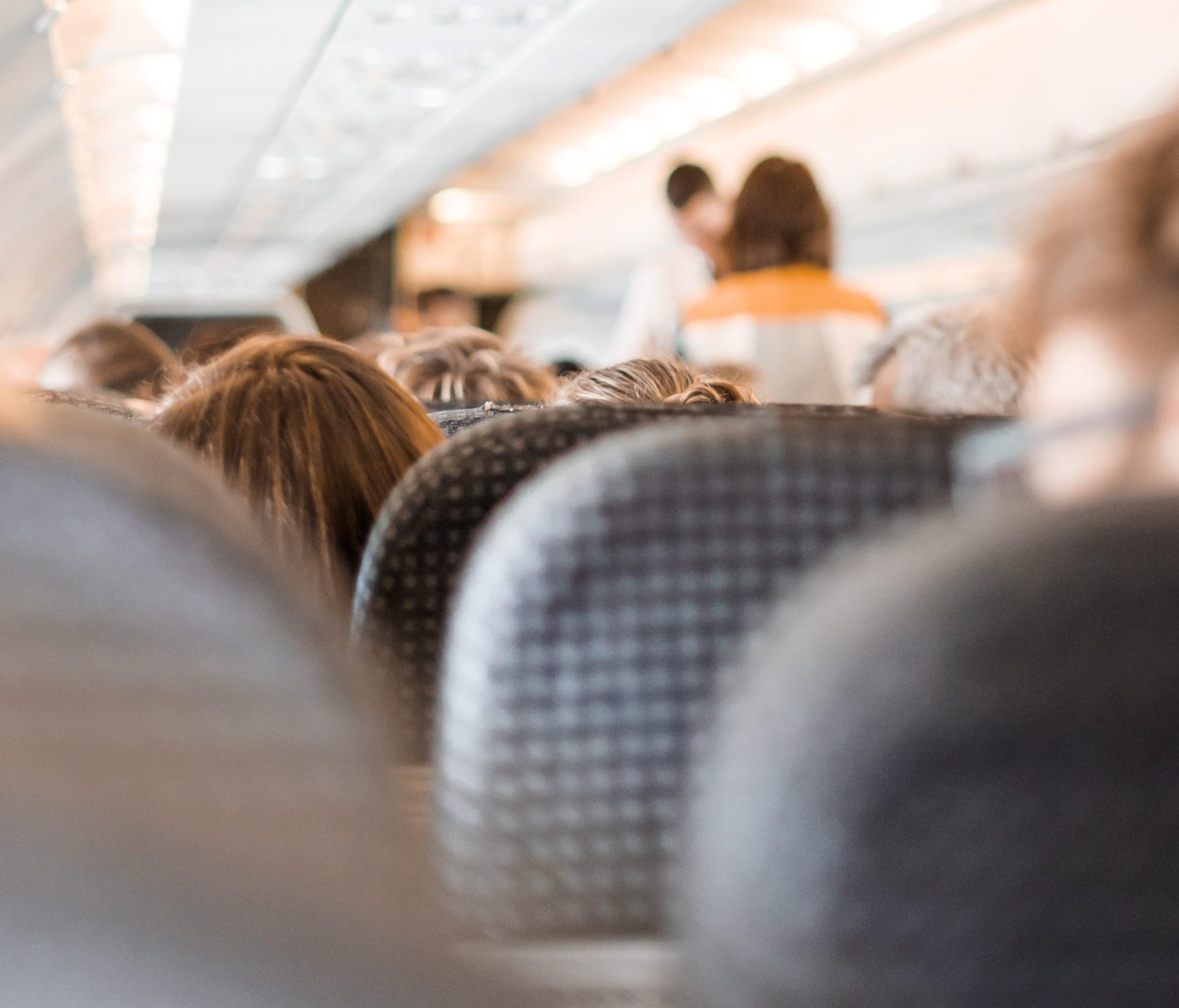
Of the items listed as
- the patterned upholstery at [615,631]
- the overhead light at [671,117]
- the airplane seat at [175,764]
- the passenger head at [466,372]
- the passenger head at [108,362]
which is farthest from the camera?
the overhead light at [671,117]

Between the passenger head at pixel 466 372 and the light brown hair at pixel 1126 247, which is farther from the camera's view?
the passenger head at pixel 466 372

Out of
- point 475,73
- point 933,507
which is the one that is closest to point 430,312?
point 475,73

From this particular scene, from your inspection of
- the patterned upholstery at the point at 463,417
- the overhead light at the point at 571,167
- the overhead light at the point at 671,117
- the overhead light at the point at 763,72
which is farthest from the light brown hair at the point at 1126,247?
the overhead light at the point at 571,167

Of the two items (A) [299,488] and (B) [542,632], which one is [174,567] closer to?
(B) [542,632]

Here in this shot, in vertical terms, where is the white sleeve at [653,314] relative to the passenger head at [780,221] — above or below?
below

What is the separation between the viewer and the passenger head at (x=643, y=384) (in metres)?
2.16

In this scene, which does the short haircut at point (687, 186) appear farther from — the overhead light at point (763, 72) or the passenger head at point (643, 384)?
the overhead light at point (763, 72)

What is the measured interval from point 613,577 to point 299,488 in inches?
35.5

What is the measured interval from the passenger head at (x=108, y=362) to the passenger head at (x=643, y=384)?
259 centimetres

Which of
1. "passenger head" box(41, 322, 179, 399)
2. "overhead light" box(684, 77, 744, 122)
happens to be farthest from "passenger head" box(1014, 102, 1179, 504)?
"overhead light" box(684, 77, 744, 122)

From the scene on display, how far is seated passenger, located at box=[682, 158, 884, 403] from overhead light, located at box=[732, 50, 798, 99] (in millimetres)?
7260

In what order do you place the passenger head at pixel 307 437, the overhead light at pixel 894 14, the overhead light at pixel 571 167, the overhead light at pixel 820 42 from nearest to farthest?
the passenger head at pixel 307 437 → the overhead light at pixel 894 14 → the overhead light at pixel 820 42 → the overhead light at pixel 571 167

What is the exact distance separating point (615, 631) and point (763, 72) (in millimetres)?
11510

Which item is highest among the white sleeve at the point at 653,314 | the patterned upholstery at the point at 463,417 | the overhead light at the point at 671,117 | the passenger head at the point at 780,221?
the overhead light at the point at 671,117
